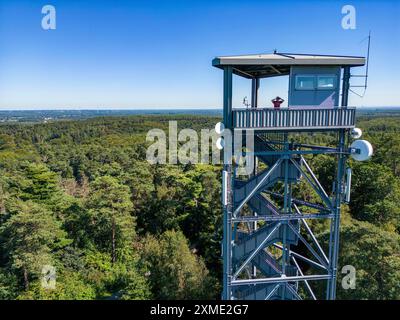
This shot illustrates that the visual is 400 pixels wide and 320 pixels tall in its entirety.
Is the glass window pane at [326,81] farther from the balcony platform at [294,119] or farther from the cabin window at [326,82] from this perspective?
the balcony platform at [294,119]

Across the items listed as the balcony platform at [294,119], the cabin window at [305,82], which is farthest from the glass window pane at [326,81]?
the balcony platform at [294,119]

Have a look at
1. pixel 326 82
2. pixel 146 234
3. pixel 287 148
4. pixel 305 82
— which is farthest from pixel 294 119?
pixel 146 234

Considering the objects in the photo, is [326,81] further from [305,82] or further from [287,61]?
[287,61]

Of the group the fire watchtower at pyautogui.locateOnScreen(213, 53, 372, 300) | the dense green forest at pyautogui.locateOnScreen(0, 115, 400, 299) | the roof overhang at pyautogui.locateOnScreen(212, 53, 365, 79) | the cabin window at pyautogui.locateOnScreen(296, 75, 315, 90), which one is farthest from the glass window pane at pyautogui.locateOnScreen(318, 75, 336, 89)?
the dense green forest at pyautogui.locateOnScreen(0, 115, 400, 299)

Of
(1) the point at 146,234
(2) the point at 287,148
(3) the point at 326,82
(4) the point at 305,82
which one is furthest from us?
(1) the point at 146,234
